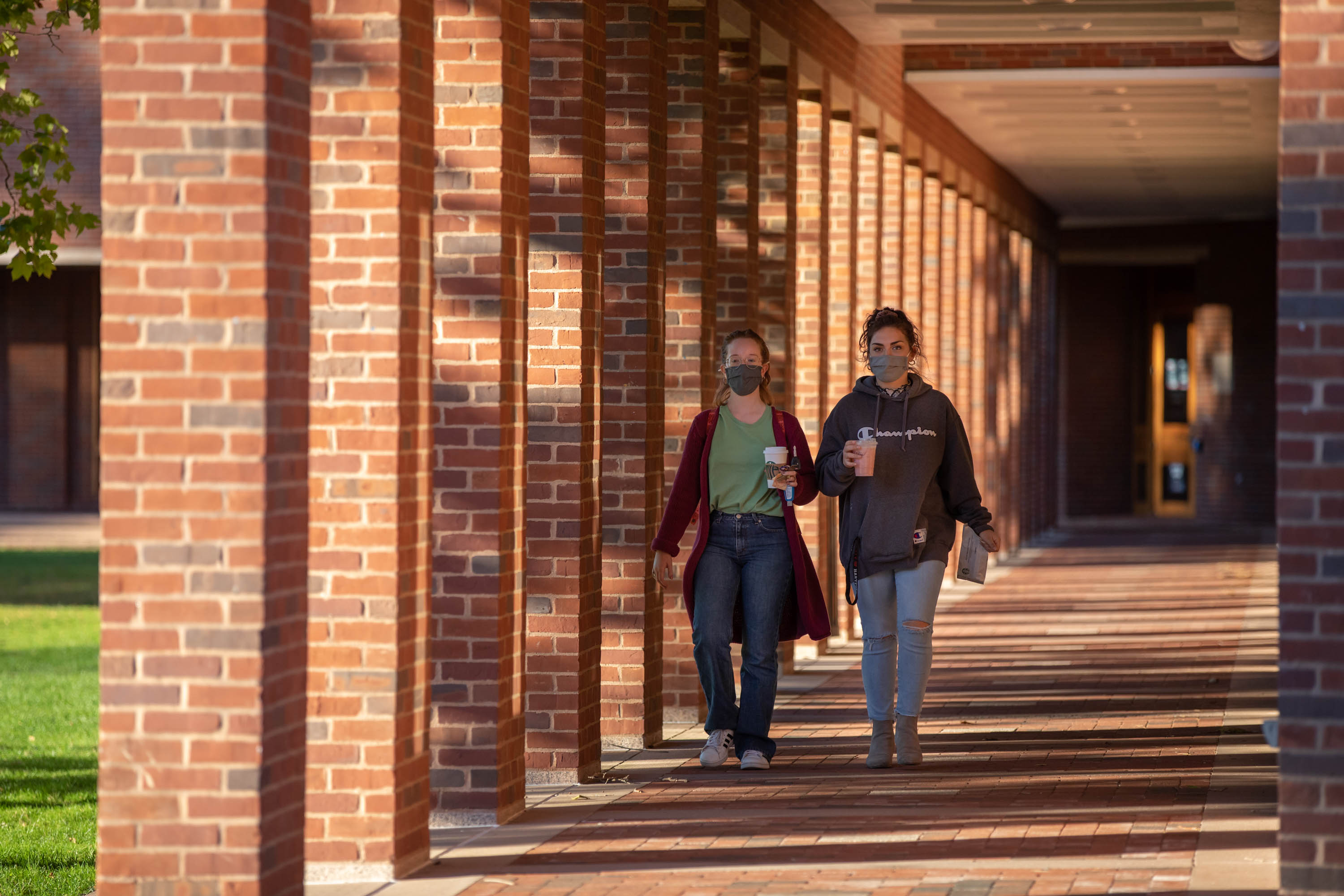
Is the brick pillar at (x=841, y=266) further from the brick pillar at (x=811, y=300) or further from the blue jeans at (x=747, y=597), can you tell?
the blue jeans at (x=747, y=597)

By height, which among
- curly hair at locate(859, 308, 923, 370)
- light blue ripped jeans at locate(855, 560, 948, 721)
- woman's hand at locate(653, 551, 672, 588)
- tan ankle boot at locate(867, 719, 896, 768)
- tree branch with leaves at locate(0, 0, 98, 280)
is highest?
tree branch with leaves at locate(0, 0, 98, 280)

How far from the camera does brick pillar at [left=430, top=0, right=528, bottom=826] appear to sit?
647 cm

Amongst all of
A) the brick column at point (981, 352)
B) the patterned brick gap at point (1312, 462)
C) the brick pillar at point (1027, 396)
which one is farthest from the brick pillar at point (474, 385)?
the brick pillar at point (1027, 396)

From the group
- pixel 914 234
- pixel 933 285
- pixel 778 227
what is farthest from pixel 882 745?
pixel 933 285

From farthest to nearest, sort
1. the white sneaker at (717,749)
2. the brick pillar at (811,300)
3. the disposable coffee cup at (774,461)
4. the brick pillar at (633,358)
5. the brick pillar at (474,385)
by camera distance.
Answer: the brick pillar at (811,300), the brick pillar at (633,358), the white sneaker at (717,749), the disposable coffee cup at (774,461), the brick pillar at (474,385)

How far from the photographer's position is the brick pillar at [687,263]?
939 centimetres

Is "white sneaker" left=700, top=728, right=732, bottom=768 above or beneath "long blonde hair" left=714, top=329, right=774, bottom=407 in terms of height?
beneath

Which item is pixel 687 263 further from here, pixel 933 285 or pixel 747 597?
pixel 933 285

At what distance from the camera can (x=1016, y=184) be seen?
2462 cm

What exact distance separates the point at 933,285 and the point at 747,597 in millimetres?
10793

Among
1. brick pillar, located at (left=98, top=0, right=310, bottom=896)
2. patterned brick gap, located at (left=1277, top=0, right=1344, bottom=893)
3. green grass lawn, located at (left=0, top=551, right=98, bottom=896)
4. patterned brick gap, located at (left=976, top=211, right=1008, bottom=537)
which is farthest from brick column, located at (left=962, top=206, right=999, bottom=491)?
brick pillar, located at (left=98, top=0, right=310, bottom=896)

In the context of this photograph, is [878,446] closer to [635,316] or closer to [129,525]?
[635,316]

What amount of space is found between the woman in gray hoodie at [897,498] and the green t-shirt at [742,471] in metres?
0.23

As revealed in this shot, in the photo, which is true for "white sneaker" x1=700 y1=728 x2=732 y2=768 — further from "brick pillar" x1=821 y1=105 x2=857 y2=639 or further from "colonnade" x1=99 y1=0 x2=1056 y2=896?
"brick pillar" x1=821 y1=105 x2=857 y2=639
